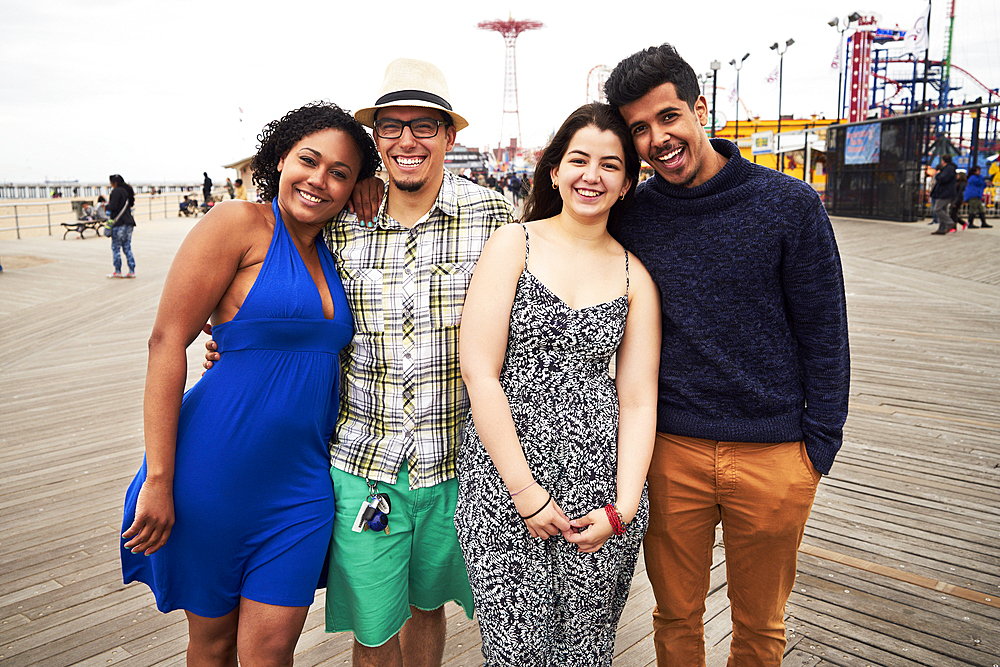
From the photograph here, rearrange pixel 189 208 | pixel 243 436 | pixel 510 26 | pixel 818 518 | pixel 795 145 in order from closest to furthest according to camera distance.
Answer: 1. pixel 243 436
2. pixel 818 518
3. pixel 795 145
4. pixel 189 208
5. pixel 510 26

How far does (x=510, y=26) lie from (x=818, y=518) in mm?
78201

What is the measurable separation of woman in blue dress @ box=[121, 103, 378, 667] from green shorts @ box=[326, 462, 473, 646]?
79mm

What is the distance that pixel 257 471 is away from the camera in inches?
76.2

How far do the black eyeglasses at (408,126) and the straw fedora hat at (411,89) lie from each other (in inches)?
1.9

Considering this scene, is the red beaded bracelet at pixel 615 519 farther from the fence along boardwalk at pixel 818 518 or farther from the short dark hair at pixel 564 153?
the fence along boardwalk at pixel 818 518

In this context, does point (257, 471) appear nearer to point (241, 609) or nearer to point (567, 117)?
point (241, 609)

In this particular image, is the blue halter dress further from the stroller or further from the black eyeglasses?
the stroller

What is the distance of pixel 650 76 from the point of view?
195 centimetres

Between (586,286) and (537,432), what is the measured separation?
Answer: 0.44 metres

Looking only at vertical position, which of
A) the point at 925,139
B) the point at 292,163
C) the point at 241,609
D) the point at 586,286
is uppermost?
the point at 925,139

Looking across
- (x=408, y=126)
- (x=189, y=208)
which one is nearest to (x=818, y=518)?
(x=408, y=126)

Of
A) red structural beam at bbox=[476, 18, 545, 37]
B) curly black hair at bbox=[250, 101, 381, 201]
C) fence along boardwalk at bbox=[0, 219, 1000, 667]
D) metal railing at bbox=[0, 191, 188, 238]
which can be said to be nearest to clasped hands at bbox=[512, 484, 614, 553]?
fence along boardwalk at bbox=[0, 219, 1000, 667]

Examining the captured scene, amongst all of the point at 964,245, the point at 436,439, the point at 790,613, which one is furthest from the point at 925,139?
the point at 436,439

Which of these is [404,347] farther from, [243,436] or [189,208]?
[189,208]
